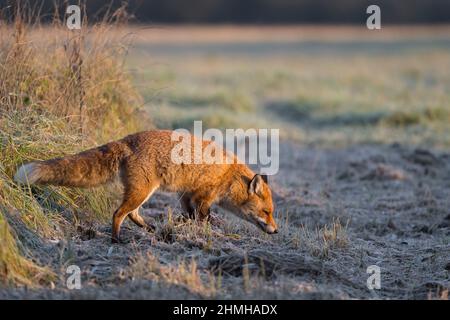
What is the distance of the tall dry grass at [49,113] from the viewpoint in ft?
22.7

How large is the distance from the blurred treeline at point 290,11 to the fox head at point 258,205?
41864 mm

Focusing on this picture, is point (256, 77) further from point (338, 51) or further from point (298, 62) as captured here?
point (338, 51)

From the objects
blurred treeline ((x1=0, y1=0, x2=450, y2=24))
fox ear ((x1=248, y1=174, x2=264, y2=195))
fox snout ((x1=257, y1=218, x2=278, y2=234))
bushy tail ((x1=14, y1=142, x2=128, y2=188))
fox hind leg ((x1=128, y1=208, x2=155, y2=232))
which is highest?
blurred treeline ((x1=0, y1=0, x2=450, y2=24))

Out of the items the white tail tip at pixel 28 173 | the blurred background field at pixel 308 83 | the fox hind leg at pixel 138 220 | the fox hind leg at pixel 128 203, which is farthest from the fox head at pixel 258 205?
the blurred background field at pixel 308 83

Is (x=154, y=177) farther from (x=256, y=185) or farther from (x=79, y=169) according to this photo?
(x=256, y=185)

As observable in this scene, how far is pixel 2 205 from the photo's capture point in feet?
22.7

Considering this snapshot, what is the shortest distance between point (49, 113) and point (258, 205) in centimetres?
284

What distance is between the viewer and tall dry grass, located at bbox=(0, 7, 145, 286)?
6.91m

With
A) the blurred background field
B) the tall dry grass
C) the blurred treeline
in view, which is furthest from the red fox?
the blurred treeline

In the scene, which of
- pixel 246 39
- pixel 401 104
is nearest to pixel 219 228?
pixel 401 104

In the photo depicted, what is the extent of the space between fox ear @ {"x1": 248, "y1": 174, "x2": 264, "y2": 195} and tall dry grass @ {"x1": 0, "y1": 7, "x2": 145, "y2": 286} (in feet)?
5.62

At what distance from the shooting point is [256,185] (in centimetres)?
852

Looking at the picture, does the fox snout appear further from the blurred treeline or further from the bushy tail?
the blurred treeline

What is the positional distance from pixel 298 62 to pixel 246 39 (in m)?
12.1
